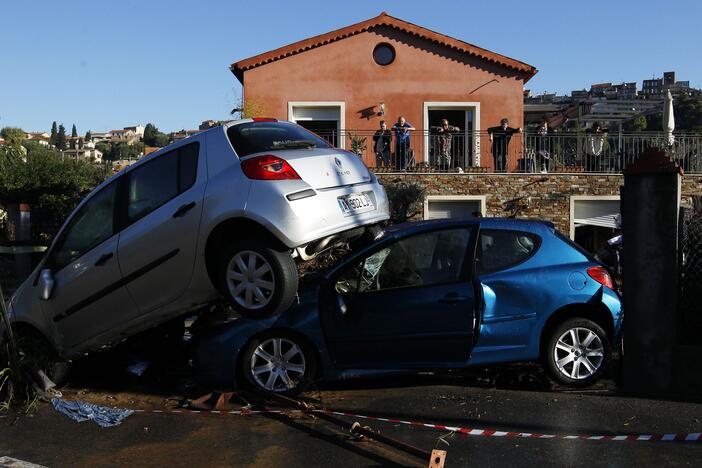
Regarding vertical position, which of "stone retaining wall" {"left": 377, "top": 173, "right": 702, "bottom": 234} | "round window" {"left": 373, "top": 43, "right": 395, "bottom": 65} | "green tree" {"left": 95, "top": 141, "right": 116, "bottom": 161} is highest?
"green tree" {"left": 95, "top": 141, "right": 116, "bottom": 161}

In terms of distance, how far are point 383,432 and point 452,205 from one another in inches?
462

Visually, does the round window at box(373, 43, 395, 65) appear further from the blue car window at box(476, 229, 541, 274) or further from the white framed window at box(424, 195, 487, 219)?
the blue car window at box(476, 229, 541, 274)

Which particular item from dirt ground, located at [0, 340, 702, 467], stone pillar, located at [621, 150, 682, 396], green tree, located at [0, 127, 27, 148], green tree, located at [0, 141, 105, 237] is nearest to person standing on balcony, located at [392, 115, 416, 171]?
green tree, located at [0, 141, 105, 237]

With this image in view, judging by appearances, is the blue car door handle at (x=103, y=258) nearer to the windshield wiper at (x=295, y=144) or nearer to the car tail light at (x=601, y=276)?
the windshield wiper at (x=295, y=144)

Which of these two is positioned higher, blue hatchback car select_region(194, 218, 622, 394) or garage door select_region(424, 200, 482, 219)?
garage door select_region(424, 200, 482, 219)

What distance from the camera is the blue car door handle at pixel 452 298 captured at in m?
6.29

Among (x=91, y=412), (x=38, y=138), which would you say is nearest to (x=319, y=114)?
(x=91, y=412)

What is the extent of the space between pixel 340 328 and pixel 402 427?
117cm

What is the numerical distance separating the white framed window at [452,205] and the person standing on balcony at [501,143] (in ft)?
3.09

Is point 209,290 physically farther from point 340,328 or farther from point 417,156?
point 417,156

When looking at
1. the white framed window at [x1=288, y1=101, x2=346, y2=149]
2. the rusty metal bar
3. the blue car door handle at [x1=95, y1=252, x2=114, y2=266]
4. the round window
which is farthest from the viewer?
the round window

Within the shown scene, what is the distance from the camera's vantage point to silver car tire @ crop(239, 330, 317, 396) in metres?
6.39

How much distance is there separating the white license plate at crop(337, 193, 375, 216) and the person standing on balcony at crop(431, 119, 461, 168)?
36.4ft

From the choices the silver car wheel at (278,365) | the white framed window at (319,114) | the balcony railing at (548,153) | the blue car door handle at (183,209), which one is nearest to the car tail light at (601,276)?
the silver car wheel at (278,365)
